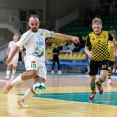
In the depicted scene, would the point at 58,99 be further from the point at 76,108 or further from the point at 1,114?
the point at 1,114

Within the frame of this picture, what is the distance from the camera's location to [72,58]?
2948 centimetres

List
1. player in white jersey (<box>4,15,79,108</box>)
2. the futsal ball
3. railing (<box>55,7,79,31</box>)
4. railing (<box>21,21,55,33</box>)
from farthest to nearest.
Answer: railing (<box>55,7,79,31</box>) < railing (<box>21,21,55,33</box>) < player in white jersey (<box>4,15,79,108</box>) < the futsal ball

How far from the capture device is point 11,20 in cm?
3719

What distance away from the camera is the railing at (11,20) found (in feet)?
122

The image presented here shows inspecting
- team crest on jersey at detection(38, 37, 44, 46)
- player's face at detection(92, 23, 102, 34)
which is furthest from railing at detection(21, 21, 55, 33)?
team crest on jersey at detection(38, 37, 44, 46)

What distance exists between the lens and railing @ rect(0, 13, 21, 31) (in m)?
37.1

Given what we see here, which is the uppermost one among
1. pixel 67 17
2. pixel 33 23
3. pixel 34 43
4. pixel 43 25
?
pixel 67 17

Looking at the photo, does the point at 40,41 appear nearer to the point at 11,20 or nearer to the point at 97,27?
the point at 97,27

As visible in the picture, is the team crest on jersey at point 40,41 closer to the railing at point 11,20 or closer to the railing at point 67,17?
the railing at point 11,20

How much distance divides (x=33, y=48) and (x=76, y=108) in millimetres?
1573

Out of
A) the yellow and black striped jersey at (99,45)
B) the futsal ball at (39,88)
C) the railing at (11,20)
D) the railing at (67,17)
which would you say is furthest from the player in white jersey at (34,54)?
the railing at (67,17)

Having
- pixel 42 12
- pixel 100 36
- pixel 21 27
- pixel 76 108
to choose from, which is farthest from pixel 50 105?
pixel 42 12

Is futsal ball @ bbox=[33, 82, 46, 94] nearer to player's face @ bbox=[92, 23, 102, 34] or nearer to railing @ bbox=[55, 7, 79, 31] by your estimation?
player's face @ bbox=[92, 23, 102, 34]

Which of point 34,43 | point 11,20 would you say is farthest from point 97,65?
point 11,20
